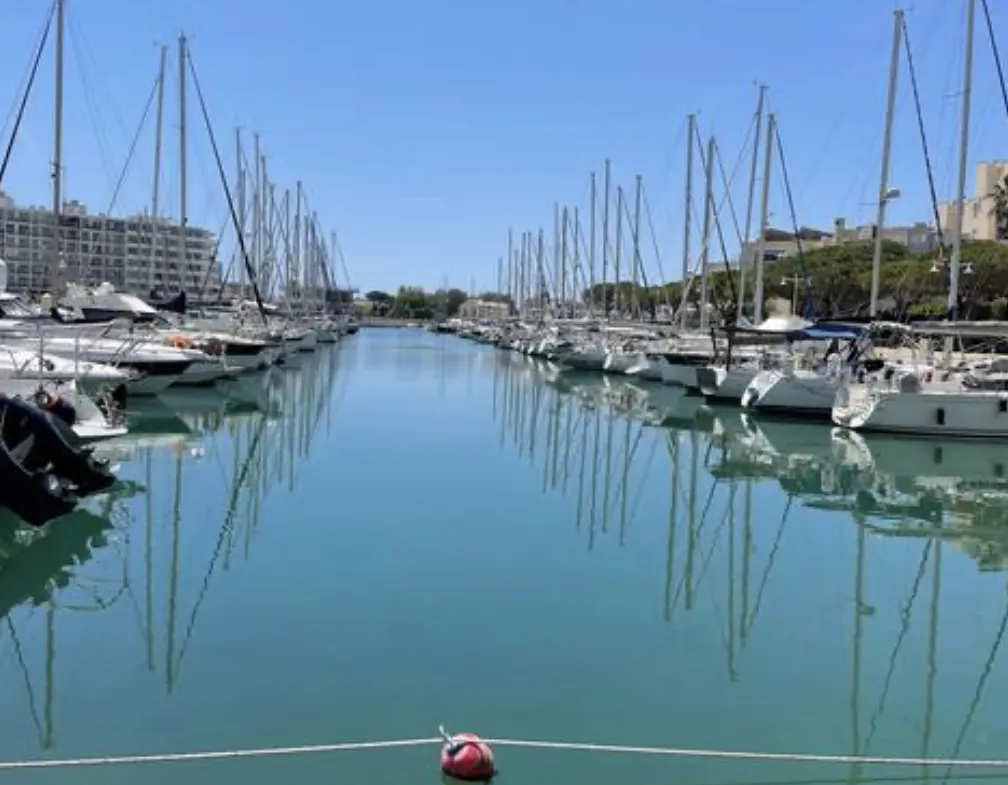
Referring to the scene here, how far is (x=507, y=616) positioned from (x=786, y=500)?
10109 millimetres

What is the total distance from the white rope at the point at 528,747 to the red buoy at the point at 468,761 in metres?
0.21

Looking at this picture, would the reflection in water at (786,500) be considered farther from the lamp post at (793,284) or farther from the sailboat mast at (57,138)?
the lamp post at (793,284)

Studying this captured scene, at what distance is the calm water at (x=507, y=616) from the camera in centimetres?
834

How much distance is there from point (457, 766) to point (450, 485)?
44.5 feet

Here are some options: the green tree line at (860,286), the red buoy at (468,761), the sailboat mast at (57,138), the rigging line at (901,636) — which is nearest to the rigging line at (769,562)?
the rigging line at (901,636)

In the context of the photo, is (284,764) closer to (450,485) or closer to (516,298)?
(450,485)

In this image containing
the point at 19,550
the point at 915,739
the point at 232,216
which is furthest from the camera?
the point at 232,216

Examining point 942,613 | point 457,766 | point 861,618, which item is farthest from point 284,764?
point 942,613

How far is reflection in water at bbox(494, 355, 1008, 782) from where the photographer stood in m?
10.6

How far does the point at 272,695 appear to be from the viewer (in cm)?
902

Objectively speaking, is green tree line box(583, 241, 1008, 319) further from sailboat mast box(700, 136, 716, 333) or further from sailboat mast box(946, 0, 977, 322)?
sailboat mast box(946, 0, 977, 322)

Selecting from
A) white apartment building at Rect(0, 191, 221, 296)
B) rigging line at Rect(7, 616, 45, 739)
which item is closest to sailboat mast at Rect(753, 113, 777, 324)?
A: rigging line at Rect(7, 616, 45, 739)

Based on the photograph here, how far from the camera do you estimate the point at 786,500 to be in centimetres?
2036

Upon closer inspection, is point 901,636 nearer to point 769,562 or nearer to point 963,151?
point 769,562
